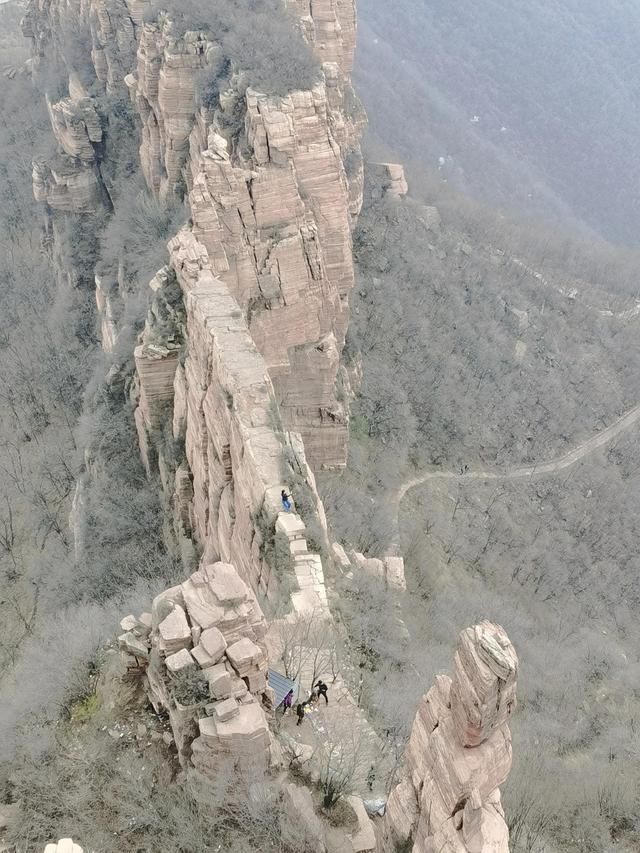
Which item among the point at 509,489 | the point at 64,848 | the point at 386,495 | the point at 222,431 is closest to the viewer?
the point at 64,848

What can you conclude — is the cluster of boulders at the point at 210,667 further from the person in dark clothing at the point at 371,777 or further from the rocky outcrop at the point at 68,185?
the rocky outcrop at the point at 68,185

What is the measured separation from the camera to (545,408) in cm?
6531

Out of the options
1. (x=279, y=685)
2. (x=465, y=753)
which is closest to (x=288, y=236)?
(x=279, y=685)

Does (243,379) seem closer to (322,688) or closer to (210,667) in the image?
(322,688)

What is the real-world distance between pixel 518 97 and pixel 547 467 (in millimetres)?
141425

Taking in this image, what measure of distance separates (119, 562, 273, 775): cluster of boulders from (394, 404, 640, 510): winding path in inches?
1212

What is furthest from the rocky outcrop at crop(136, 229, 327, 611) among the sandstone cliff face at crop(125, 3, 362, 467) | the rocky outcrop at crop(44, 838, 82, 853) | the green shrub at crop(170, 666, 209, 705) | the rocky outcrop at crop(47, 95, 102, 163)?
the rocky outcrop at crop(47, 95, 102, 163)

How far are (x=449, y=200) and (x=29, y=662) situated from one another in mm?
71104

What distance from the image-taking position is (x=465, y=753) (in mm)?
13445

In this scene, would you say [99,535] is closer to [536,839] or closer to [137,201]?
[536,839]

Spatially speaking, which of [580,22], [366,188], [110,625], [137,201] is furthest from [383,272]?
[580,22]

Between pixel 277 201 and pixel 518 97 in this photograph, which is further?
pixel 518 97

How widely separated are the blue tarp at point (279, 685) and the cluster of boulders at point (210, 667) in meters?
0.41

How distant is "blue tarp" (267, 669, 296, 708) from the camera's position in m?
18.4
